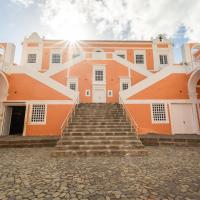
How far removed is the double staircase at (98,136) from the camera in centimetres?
780

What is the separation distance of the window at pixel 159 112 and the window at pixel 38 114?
9.42 meters

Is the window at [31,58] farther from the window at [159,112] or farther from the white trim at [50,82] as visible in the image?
the window at [159,112]

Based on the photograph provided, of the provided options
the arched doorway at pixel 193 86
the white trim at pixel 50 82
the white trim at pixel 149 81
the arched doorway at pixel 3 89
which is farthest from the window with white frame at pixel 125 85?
the arched doorway at pixel 3 89

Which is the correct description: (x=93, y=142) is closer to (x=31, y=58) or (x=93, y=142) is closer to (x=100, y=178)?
(x=100, y=178)

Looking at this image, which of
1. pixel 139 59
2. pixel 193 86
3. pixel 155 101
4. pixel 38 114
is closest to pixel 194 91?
pixel 193 86

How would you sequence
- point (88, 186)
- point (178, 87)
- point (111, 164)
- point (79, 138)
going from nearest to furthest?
1. point (88, 186)
2. point (111, 164)
3. point (79, 138)
4. point (178, 87)

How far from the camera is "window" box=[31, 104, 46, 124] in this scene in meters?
12.5

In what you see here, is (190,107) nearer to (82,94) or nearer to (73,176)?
(82,94)

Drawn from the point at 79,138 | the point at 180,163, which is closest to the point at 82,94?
the point at 79,138

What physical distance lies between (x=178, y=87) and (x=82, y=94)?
31.7 ft

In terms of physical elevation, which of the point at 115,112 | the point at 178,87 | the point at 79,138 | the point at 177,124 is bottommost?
the point at 79,138

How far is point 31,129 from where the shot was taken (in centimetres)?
1237

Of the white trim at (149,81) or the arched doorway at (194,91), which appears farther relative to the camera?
the arched doorway at (194,91)

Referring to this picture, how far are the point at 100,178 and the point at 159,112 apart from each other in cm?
983
